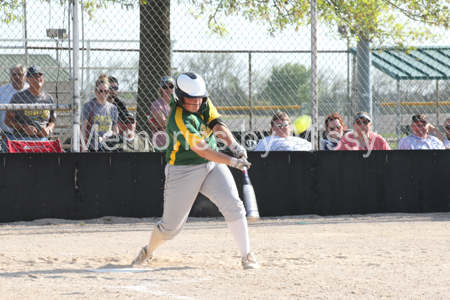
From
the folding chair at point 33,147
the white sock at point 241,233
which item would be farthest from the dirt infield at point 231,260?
the folding chair at point 33,147

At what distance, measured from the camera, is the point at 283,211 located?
27.4 ft

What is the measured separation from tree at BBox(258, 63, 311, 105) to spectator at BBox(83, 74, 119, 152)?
3.38 m

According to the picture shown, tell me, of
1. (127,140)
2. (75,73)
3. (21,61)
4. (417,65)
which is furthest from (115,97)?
(417,65)

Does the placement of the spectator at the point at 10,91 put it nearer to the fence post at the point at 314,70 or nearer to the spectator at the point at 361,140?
the fence post at the point at 314,70

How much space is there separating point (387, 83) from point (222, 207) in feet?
28.4

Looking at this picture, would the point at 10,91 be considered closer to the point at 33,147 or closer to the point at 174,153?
the point at 33,147

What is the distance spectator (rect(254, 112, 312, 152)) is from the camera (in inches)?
328

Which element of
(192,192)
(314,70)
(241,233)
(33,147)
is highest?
(314,70)

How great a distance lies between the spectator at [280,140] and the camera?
328 inches

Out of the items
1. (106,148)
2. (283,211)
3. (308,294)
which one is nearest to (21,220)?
(106,148)

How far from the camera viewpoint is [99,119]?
835 centimetres

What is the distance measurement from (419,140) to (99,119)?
199 inches

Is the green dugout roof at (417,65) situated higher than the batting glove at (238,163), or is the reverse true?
the green dugout roof at (417,65)

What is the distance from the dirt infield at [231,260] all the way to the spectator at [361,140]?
107cm
